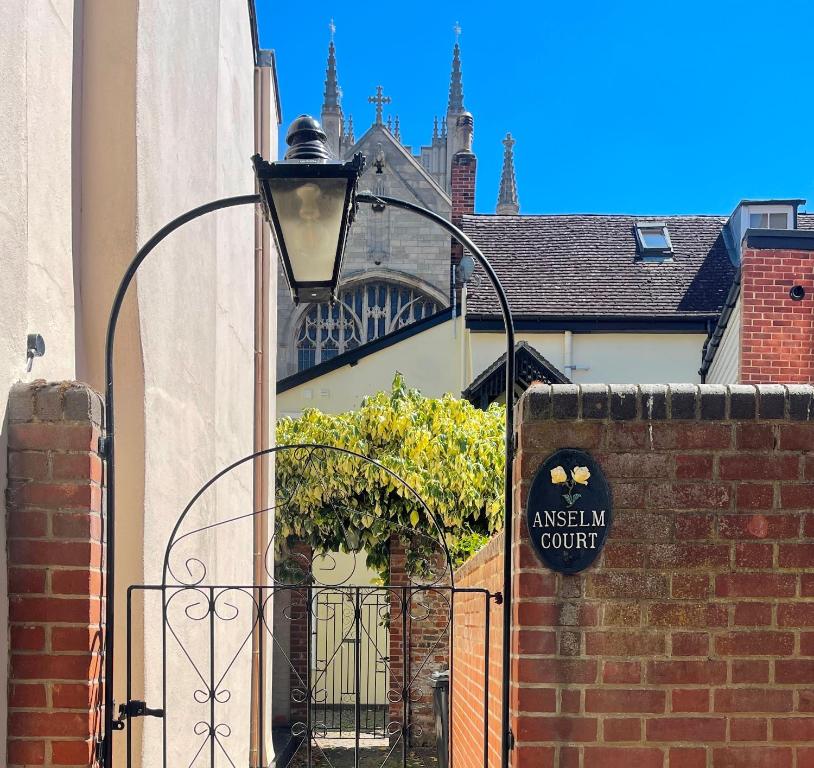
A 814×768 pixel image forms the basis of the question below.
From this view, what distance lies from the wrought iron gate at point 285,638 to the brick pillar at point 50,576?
0.30 m

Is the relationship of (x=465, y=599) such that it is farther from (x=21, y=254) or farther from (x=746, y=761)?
(x=21, y=254)

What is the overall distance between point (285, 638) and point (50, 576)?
33.9 feet

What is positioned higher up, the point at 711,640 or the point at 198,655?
the point at 711,640

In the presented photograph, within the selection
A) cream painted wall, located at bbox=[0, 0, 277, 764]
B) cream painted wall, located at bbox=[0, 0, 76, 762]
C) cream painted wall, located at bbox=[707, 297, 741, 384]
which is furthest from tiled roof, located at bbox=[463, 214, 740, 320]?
cream painted wall, located at bbox=[0, 0, 76, 762]

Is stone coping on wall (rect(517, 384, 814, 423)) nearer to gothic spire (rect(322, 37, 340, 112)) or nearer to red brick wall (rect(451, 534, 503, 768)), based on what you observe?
red brick wall (rect(451, 534, 503, 768))

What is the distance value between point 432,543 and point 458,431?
1.33 meters

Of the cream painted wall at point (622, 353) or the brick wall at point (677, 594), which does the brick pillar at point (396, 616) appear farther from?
the brick wall at point (677, 594)

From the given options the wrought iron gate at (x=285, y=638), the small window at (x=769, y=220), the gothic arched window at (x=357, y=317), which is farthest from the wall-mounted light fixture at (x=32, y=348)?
the gothic arched window at (x=357, y=317)

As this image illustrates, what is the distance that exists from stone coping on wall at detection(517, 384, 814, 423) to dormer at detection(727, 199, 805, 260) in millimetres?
13014

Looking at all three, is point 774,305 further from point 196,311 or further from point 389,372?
point 389,372

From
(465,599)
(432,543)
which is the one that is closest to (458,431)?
(432,543)

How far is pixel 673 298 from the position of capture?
1761 centimetres

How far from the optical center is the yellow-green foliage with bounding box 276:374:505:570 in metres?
10.9

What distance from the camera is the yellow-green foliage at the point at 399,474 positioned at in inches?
428
